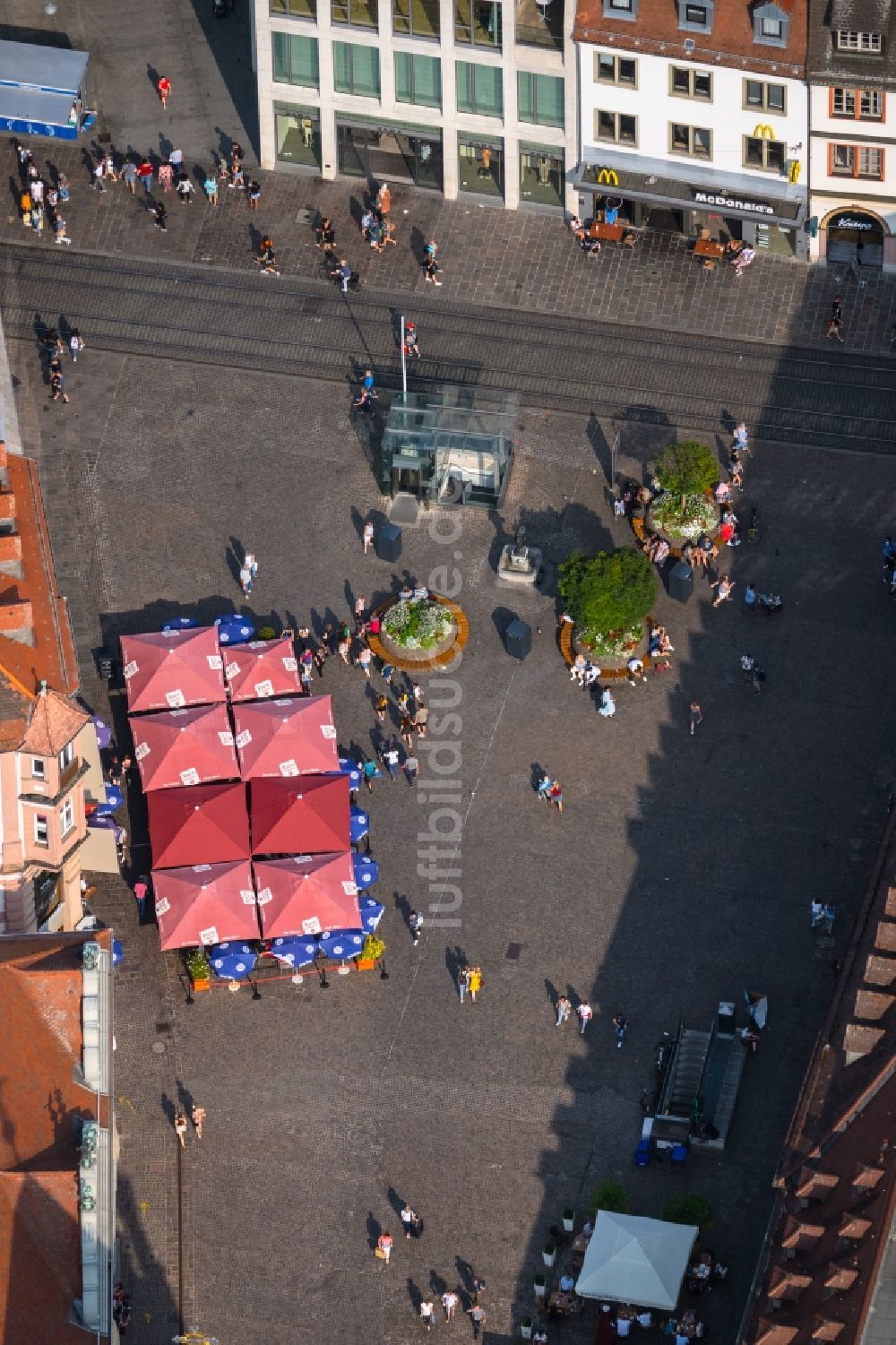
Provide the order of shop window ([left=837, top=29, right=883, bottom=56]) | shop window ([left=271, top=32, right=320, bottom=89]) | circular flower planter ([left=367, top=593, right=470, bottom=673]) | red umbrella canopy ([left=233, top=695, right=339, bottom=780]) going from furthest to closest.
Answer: shop window ([left=271, top=32, right=320, bottom=89]), shop window ([left=837, top=29, right=883, bottom=56]), circular flower planter ([left=367, top=593, right=470, bottom=673]), red umbrella canopy ([left=233, top=695, right=339, bottom=780])

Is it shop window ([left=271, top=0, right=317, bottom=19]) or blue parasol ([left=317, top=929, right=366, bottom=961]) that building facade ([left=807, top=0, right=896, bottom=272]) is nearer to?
shop window ([left=271, top=0, right=317, bottom=19])

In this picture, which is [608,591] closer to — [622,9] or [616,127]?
[616,127]

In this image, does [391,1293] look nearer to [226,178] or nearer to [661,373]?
[661,373]

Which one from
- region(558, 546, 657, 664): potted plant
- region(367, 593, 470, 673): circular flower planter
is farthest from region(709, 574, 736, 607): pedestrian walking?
region(367, 593, 470, 673): circular flower planter

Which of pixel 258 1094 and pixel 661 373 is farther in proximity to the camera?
pixel 661 373

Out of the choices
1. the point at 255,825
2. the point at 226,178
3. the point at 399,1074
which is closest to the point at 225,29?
the point at 226,178

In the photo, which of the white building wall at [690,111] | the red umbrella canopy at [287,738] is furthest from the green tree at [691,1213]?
the white building wall at [690,111]

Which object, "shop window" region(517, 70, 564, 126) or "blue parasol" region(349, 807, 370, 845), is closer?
"blue parasol" region(349, 807, 370, 845)
